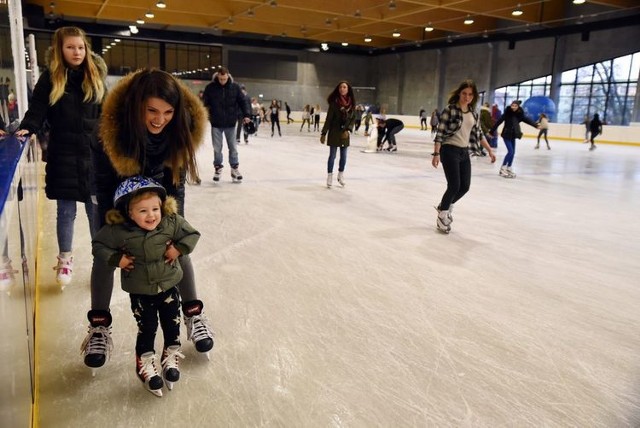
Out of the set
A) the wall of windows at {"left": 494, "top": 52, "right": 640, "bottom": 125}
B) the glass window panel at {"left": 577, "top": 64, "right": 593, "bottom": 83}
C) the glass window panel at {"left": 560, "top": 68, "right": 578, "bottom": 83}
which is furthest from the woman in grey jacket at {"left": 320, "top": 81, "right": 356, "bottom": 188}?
the glass window panel at {"left": 560, "top": 68, "right": 578, "bottom": 83}

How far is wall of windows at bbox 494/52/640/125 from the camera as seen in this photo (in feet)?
62.9

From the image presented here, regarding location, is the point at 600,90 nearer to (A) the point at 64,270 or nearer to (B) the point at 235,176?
(B) the point at 235,176

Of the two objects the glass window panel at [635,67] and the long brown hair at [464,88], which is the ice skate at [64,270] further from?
the glass window panel at [635,67]

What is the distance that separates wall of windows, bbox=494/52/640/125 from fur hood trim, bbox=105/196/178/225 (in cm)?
2034

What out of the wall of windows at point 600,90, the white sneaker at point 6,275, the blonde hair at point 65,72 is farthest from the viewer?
the wall of windows at point 600,90

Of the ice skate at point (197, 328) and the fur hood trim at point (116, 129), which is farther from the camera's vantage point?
the ice skate at point (197, 328)

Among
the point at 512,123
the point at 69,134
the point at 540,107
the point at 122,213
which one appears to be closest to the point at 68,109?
the point at 69,134

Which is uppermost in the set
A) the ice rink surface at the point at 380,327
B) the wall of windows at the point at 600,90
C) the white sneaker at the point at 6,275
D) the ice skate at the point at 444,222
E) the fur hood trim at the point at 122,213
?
the wall of windows at the point at 600,90

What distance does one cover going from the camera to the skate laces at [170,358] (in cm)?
166

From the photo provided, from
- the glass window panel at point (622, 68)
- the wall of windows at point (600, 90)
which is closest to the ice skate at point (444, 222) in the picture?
the wall of windows at point (600, 90)

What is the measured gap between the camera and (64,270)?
8.26 ft

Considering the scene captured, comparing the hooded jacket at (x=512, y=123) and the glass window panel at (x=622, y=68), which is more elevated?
the glass window panel at (x=622, y=68)

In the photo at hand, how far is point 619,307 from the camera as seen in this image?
248cm

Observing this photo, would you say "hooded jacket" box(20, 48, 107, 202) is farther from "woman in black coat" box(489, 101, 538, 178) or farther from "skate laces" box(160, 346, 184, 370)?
"woman in black coat" box(489, 101, 538, 178)
